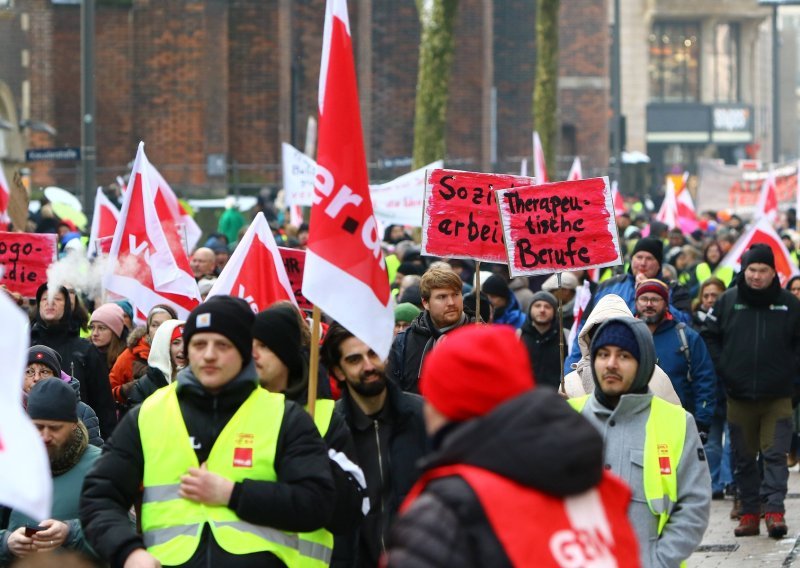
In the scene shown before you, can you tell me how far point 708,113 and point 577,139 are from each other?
2237 centimetres

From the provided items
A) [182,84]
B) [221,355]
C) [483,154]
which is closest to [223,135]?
[182,84]

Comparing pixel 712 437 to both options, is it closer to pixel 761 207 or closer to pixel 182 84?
pixel 761 207

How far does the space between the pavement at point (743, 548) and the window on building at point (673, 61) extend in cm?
6818

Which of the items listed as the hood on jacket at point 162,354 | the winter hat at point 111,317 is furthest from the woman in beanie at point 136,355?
the hood on jacket at point 162,354

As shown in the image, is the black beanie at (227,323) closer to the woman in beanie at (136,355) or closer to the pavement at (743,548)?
the woman in beanie at (136,355)

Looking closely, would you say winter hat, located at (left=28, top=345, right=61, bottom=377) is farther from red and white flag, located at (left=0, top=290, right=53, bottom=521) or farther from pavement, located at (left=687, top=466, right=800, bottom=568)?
red and white flag, located at (left=0, top=290, right=53, bottom=521)

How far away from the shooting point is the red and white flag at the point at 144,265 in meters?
10.6

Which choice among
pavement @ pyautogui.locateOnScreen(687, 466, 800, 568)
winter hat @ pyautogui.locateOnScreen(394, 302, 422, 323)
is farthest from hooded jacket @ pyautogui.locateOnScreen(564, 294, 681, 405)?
pavement @ pyautogui.locateOnScreen(687, 466, 800, 568)

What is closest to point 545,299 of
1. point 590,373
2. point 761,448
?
point 761,448

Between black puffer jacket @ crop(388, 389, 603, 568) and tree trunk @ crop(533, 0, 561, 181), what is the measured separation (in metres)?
30.3

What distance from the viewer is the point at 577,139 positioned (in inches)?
2296

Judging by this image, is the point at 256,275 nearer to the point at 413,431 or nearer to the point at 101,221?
the point at 413,431

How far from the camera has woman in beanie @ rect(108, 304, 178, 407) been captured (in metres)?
9.91

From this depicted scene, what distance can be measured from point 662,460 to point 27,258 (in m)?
7.13
